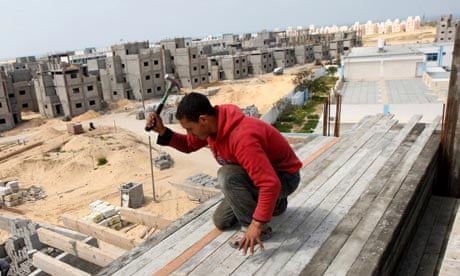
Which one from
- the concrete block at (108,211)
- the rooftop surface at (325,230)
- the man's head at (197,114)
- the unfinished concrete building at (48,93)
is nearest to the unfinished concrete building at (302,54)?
the unfinished concrete building at (48,93)

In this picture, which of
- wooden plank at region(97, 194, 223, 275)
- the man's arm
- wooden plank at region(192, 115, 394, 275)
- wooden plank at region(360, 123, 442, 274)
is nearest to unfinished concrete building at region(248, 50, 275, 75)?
wooden plank at region(360, 123, 442, 274)

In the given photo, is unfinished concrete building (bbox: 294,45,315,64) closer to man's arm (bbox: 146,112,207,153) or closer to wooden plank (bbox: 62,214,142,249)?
wooden plank (bbox: 62,214,142,249)

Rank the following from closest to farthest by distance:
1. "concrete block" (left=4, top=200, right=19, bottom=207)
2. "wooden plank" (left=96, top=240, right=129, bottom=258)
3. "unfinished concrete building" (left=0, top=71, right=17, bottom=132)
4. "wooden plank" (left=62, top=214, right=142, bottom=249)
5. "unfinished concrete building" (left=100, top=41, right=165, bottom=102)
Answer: "wooden plank" (left=96, top=240, right=129, bottom=258)
"wooden plank" (left=62, top=214, right=142, bottom=249)
"concrete block" (left=4, top=200, right=19, bottom=207)
"unfinished concrete building" (left=0, top=71, right=17, bottom=132)
"unfinished concrete building" (left=100, top=41, right=165, bottom=102)

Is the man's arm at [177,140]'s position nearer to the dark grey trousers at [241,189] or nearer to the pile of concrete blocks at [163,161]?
the dark grey trousers at [241,189]

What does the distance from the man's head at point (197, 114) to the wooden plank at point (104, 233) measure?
177 inches

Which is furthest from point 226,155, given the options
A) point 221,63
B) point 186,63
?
point 221,63

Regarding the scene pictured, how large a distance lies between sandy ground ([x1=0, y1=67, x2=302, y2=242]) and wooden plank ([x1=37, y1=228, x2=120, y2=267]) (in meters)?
3.46

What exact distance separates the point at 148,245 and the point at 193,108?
1.49m

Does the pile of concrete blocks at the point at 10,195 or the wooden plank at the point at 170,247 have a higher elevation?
the wooden plank at the point at 170,247

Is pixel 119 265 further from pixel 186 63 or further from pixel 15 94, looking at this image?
pixel 186 63

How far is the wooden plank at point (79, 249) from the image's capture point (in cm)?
697

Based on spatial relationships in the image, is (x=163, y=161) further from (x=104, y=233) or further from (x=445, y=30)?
(x=445, y=30)

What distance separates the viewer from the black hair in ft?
10.3

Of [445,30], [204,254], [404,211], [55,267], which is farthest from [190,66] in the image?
[445,30]
